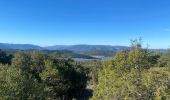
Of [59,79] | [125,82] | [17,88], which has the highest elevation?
[125,82]

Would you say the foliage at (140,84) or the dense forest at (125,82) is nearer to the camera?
the foliage at (140,84)

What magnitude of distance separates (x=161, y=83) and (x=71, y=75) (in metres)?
54.9

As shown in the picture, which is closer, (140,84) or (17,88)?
(140,84)

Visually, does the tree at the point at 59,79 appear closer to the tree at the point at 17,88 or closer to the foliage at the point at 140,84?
the tree at the point at 17,88

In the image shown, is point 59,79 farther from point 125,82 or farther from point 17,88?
point 125,82

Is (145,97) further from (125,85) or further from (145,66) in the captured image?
(145,66)

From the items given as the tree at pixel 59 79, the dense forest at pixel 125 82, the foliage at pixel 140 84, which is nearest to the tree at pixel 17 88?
the dense forest at pixel 125 82

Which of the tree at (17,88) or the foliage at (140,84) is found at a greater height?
the foliage at (140,84)

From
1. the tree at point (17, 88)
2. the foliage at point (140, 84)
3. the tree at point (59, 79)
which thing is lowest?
the tree at point (59, 79)

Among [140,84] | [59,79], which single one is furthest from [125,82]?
[59,79]

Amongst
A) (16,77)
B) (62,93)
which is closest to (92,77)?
(62,93)

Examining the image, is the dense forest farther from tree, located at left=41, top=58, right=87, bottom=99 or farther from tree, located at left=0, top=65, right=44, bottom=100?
tree, located at left=41, top=58, right=87, bottom=99

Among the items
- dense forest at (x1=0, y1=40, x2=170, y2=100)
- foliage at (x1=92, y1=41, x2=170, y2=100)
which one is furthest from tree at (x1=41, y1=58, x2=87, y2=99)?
foliage at (x1=92, y1=41, x2=170, y2=100)

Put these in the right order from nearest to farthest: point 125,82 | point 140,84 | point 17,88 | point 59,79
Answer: point 140,84
point 125,82
point 17,88
point 59,79
